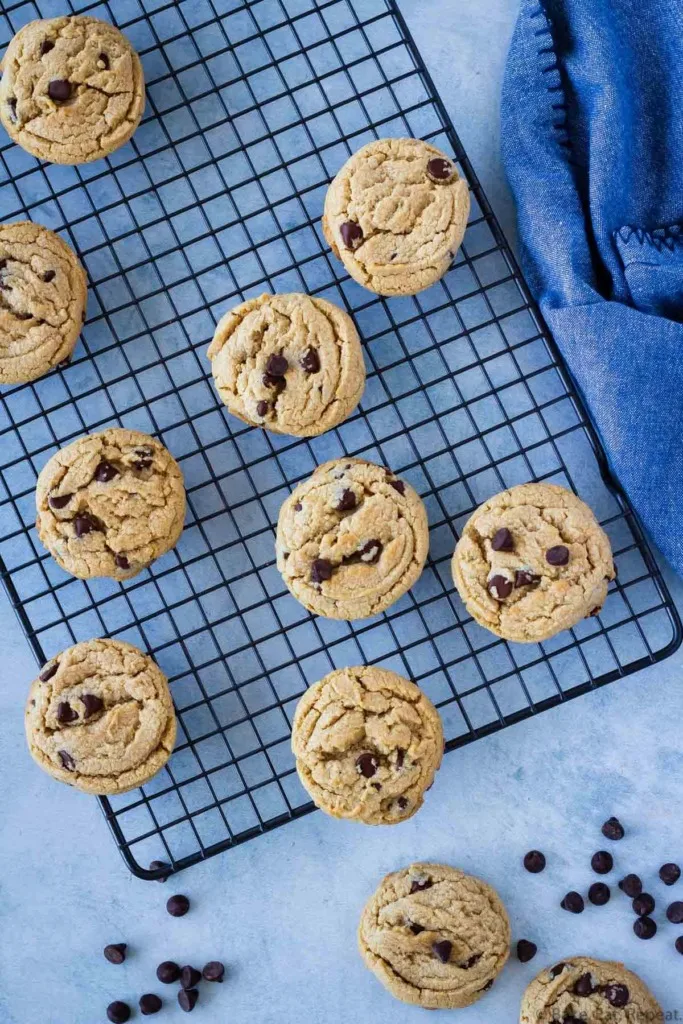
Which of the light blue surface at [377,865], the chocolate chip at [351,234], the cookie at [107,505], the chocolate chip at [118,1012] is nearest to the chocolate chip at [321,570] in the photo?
the cookie at [107,505]

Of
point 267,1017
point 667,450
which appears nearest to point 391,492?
point 667,450

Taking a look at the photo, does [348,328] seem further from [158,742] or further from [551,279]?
[158,742]

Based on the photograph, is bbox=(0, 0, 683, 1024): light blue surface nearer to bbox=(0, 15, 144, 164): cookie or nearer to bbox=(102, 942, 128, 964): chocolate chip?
bbox=(102, 942, 128, 964): chocolate chip

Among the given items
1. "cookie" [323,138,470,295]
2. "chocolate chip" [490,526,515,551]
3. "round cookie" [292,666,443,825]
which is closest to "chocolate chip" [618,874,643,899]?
"round cookie" [292,666,443,825]

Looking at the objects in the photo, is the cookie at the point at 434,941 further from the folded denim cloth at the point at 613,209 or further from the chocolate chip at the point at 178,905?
the folded denim cloth at the point at 613,209

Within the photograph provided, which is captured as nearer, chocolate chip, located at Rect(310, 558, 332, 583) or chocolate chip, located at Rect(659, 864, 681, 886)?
chocolate chip, located at Rect(310, 558, 332, 583)

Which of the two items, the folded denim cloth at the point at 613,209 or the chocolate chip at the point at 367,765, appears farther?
the folded denim cloth at the point at 613,209
